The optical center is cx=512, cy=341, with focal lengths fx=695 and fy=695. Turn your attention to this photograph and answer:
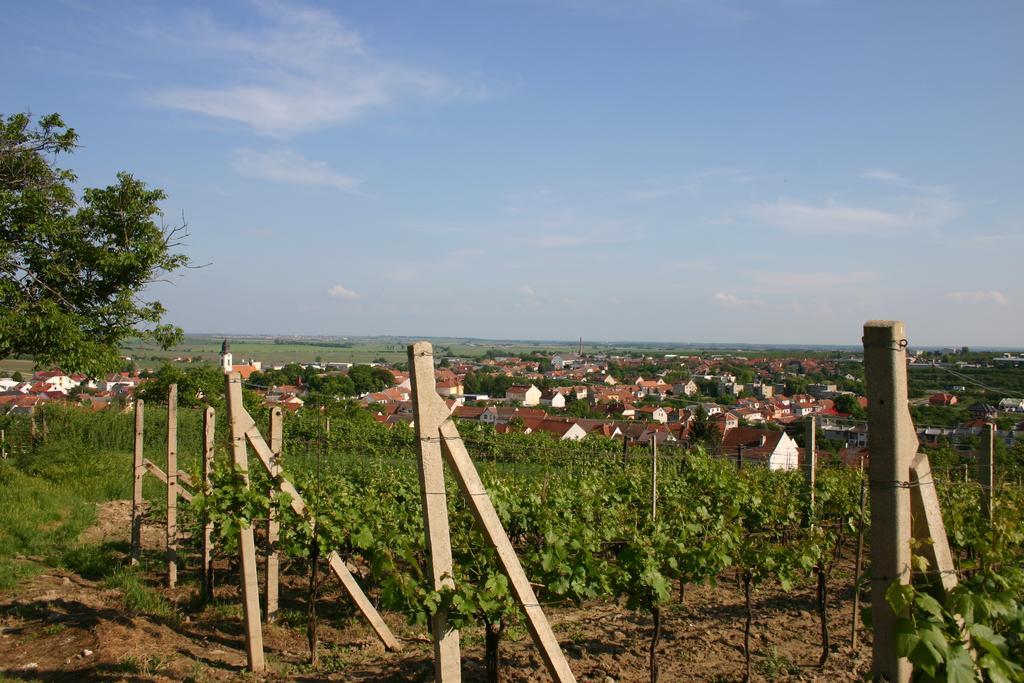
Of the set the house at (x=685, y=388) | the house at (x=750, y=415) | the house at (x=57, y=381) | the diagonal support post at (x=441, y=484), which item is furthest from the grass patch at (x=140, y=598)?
the house at (x=685, y=388)

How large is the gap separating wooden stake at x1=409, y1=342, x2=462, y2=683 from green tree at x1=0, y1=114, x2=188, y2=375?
28.3 feet

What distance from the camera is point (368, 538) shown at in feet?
17.7

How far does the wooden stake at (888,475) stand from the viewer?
8.10 ft

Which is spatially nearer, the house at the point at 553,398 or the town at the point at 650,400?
the town at the point at 650,400

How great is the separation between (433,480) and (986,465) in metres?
6.29

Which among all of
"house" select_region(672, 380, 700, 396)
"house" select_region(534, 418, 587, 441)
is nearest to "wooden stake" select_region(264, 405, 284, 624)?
"house" select_region(534, 418, 587, 441)

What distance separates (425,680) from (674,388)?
254ft

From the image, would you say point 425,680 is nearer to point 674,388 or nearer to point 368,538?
point 368,538

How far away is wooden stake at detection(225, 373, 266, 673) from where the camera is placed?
516cm

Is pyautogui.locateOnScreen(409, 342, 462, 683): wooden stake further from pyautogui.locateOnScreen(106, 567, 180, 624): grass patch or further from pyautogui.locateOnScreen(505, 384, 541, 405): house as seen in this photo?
pyautogui.locateOnScreen(505, 384, 541, 405): house

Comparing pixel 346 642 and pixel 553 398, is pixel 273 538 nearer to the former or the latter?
pixel 346 642

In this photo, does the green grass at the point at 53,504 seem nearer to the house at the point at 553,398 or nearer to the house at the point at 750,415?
the house at the point at 750,415

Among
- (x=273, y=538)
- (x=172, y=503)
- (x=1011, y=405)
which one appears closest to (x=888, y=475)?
(x=273, y=538)

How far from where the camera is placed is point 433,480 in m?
3.45
